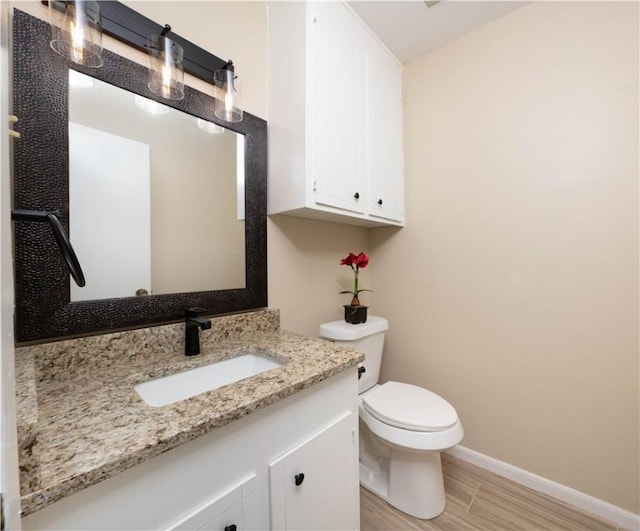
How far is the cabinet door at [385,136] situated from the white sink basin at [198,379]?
0.97 metres

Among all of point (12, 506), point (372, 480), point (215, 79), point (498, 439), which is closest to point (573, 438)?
point (498, 439)

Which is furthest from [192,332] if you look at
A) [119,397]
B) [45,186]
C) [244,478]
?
[45,186]

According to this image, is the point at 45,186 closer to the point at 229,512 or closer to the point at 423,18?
the point at 229,512

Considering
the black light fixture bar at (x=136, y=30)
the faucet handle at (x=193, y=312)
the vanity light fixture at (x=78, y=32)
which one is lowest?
the faucet handle at (x=193, y=312)

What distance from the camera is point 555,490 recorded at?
1.36 m

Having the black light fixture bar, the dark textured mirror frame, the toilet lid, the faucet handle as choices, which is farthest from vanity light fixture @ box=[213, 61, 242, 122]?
the toilet lid

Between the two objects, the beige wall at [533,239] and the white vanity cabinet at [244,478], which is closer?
the white vanity cabinet at [244,478]

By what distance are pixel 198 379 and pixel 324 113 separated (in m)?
1.20

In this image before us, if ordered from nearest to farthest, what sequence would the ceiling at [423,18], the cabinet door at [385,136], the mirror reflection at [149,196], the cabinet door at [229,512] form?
the cabinet door at [229,512]
the mirror reflection at [149,196]
the ceiling at [423,18]
the cabinet door at [385,136]

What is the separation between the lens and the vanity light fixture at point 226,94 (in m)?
1.19

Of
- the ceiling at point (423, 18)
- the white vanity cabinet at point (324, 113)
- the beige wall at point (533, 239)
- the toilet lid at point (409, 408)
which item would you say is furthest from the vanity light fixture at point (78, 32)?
the toilet lid at point (409, 408)

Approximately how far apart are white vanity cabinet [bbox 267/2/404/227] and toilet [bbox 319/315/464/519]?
705 millimetres

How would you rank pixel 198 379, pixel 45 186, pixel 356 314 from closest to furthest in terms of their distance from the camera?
1. pixel 45 186
2. pixel 198 379
3. pixel 356 314

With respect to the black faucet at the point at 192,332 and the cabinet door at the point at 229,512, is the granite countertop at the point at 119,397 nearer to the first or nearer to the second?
the black faucet at the point at 192,332
